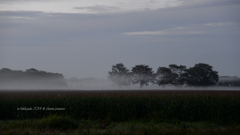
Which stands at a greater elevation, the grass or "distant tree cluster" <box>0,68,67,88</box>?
"distant tree cluster" <box>0,68,67,88</box>

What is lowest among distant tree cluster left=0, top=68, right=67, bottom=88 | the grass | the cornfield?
the grass

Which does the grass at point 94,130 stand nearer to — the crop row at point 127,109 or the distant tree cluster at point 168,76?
the crop row at point 127,109

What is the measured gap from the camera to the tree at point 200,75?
6750cm

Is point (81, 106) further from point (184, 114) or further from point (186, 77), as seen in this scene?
point (186, 77)

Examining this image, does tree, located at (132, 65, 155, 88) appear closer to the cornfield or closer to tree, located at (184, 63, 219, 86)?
tree, located at (184, 63, 219, 86)

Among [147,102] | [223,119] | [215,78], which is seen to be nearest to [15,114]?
[147,102]

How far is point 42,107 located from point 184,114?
10.9m

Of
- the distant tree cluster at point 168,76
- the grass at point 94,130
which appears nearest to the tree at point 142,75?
the distant tree cluster at point 168,76

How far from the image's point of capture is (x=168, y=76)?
6906cm

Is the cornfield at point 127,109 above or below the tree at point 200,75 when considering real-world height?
below

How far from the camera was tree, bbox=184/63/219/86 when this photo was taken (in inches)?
2657

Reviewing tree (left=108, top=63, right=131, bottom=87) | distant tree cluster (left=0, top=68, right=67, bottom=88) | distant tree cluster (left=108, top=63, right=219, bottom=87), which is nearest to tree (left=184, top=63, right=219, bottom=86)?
distant tree cluster (left=108, top=63, right=219, bottom=87)

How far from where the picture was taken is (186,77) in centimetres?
6875

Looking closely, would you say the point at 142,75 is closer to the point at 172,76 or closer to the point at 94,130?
the point at 172,76
